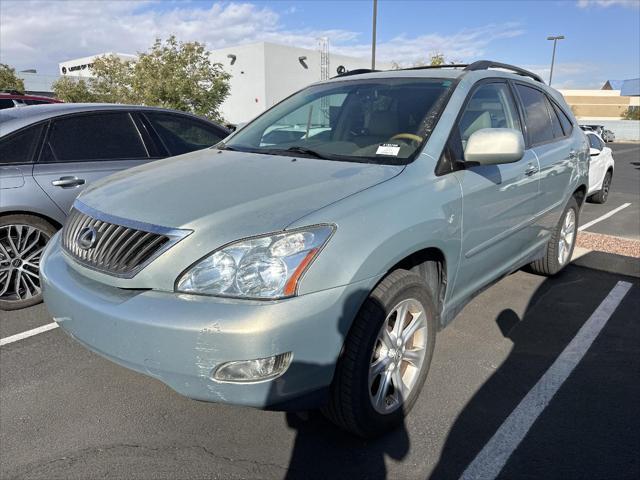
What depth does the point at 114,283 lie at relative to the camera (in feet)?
7.32

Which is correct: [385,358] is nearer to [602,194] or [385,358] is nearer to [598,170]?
[598,170]

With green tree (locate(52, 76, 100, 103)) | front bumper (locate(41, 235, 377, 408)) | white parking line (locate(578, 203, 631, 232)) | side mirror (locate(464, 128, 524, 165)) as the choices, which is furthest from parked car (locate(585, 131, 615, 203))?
green tree (locate(52, 76, 100, 103))

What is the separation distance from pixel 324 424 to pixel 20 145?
129 inches

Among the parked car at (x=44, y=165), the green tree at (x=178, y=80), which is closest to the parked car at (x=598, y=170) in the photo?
the parked car at (x=44, y=165)

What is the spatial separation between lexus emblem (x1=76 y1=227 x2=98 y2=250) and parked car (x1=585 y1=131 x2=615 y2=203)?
8.49 metres

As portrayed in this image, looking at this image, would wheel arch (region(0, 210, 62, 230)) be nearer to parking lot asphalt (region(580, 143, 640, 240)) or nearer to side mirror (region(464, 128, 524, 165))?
side mirror (region(464, 128, 524, 165))

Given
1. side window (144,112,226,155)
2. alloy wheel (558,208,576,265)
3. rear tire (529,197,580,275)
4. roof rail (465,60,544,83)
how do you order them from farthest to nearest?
side window (144,112,226,155), alloy wheel (558,208,576,265), rear tire (529,197,580,275), roof rail (465,60,544,83)

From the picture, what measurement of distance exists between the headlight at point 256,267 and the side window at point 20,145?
2757mm

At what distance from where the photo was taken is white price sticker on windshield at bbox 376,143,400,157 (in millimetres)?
2819

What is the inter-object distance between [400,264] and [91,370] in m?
2.08

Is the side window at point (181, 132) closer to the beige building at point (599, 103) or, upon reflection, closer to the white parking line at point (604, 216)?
the white parking line at point (604, 216)

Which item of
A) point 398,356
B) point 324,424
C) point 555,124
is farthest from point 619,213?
point 324,424

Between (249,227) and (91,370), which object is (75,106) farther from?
(249,227)

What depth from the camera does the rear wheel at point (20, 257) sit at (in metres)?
3.97
